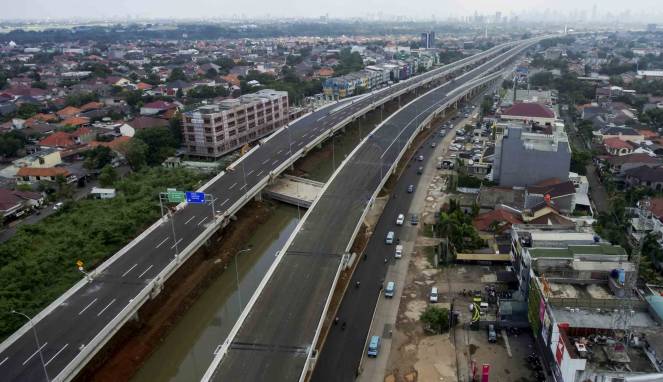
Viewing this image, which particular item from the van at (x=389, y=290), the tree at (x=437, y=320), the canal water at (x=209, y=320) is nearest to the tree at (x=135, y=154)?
the canal water at (x=209, y=320)

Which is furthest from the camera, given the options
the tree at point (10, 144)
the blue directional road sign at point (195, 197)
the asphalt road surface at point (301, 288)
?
the tree at point (10, 144)

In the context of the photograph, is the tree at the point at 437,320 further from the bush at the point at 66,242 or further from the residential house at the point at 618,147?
the residential house at the point at 618,147

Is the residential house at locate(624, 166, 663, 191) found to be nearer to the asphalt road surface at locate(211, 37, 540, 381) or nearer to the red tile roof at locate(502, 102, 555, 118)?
the red tile roof at locate(502, 102, 555, 118)

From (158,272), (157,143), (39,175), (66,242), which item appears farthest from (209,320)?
(157,143)

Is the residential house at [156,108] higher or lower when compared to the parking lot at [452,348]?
higher

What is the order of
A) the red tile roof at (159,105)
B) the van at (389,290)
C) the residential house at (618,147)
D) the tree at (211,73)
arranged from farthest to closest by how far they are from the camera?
the tree at (211,73) < the red tile roof at (159,105) < the residential house at (618,147) < the van at (389,290)

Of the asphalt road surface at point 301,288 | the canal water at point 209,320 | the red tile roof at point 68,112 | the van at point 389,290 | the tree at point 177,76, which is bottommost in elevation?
the canal water at point 209,320

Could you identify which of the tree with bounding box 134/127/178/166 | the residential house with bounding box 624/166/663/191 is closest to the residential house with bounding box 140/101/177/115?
the tree with bounding box 134/127/178/166

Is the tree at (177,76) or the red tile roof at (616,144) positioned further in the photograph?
the tree at (177,76)
